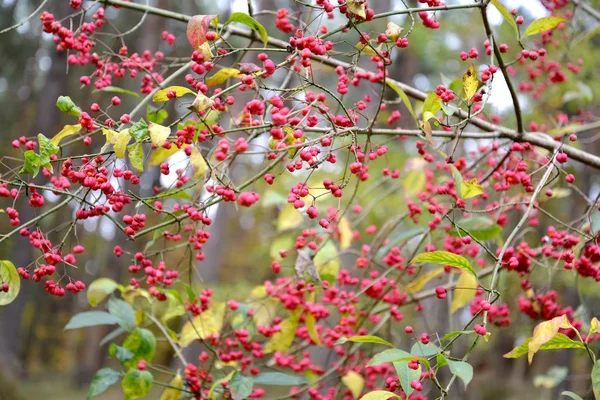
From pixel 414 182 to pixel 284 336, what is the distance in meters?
0.96

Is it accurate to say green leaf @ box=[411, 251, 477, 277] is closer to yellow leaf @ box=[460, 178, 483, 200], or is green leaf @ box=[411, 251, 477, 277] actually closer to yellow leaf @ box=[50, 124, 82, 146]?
yellow leaf @ box=[460, 178, 483, 200]

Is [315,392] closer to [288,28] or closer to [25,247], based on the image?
[288,28]

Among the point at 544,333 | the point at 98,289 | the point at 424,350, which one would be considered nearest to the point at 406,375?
the point at 424,350

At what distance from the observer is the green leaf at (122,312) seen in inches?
69.7

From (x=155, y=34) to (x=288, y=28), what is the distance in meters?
6.78

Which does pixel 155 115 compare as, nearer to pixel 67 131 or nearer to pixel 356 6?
pixel 67 131

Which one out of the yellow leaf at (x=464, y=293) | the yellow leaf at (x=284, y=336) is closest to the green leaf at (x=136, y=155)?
the yellow leaf at (x=284, y=336)

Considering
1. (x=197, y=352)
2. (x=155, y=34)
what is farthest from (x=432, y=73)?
(x=197, y=352)

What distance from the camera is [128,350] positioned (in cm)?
175

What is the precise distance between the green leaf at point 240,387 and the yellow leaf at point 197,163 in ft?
1.97

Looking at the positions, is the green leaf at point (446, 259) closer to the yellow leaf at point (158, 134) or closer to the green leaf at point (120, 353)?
the yellow leaf at point (158, 134)

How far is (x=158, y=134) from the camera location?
1135mm

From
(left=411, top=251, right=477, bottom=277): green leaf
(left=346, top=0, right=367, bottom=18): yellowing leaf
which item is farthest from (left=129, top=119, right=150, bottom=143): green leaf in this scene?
(left=411, top=251, right=477, bottom=277): green leaf

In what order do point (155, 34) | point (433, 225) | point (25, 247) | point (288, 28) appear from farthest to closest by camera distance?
point (25, 247)
point (155, 34)
point (433, 225)
point (288, 28)
